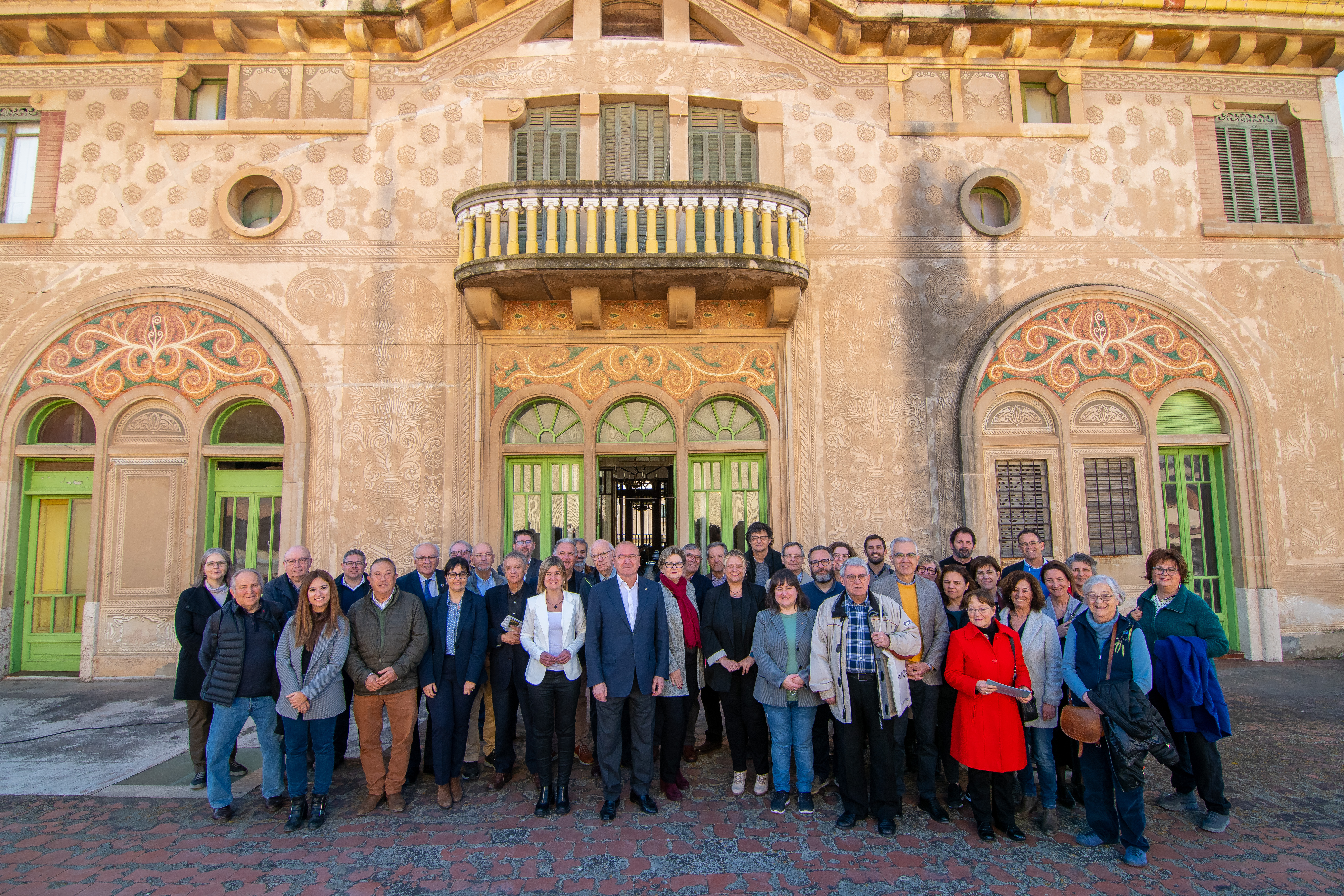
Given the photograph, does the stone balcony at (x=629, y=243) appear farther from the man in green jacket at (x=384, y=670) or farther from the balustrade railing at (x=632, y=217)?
the man in green jacket at (x=384, y=670)

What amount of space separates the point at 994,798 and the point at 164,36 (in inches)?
527

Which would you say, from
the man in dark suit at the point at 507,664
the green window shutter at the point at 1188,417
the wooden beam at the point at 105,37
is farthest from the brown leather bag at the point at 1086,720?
the wooden beam at the point at 105,37

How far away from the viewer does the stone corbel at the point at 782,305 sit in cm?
932

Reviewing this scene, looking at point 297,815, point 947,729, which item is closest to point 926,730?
point 947,729

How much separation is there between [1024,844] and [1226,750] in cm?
313

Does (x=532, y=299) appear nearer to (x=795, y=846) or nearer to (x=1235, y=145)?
(x=795, y=846)

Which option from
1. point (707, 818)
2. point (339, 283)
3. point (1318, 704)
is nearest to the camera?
point (707, 818)

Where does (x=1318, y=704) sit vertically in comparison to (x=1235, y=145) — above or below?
below

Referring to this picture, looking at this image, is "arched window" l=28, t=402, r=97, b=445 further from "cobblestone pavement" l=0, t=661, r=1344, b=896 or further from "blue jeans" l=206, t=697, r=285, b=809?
"blue jeans" l=206, t=697, r=285, b=809

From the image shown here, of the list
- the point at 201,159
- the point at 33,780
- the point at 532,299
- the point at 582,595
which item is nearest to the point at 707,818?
the point at 582,595

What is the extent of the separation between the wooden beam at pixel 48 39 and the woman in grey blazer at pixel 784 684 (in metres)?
12.7

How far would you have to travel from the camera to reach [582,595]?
590 centimetres

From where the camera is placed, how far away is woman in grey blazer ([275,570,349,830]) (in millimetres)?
4848

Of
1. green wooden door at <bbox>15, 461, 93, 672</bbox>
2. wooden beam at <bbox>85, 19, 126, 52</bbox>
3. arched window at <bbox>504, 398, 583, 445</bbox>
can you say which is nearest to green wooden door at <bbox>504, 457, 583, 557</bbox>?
arched window at <bbox>504, 398, 583, 445</bbox>
